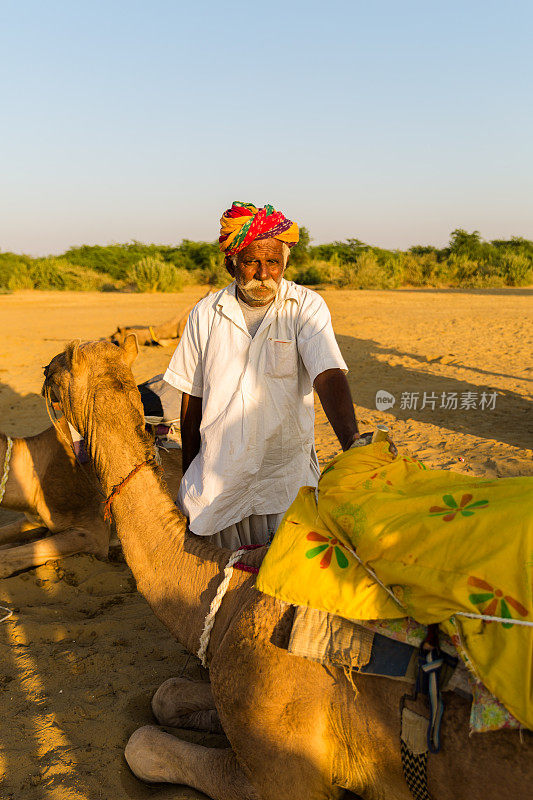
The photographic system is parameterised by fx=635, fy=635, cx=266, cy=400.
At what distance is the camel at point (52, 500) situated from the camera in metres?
4.62

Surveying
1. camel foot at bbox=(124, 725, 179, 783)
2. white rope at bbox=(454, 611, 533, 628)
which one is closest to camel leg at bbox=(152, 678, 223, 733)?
camel foot at bbox=(124, 725, 179, 783)

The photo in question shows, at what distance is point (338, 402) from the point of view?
2.73 meters

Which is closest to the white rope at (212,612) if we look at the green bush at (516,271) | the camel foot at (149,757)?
the camel foot at (149,757)

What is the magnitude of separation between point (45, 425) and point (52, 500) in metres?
4.33

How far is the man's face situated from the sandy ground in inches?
77.4

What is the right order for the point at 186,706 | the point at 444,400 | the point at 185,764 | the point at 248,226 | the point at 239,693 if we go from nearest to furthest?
the point at 239,693 → the point at 185,764 → the point at 186,706 → the point at 248,226 → the point at 444,400

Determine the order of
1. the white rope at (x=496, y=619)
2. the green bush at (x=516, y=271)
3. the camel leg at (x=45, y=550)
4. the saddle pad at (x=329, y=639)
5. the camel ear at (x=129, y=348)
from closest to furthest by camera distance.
A: the white rope at (x=496, y=619) → the saddle pad at (x=329, y=639) → the camel ear at (x=129, y=348) → the camel leg at (x=45, y=550) → the green bush at (x=516, y=271)

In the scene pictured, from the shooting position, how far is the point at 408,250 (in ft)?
139

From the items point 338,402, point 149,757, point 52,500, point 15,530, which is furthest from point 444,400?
point 149,757

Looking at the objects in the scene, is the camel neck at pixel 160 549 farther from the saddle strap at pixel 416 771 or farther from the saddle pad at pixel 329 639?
the saddle strap at pixel 416 771

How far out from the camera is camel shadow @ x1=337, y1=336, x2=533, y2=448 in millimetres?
8258

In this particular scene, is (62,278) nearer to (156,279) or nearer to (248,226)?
(156,279)

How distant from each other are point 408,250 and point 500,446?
122ft

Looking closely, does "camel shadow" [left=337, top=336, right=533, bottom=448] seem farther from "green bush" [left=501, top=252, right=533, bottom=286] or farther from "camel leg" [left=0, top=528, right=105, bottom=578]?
"green bush" [left=501, top=252, right=533, bottom=286]
